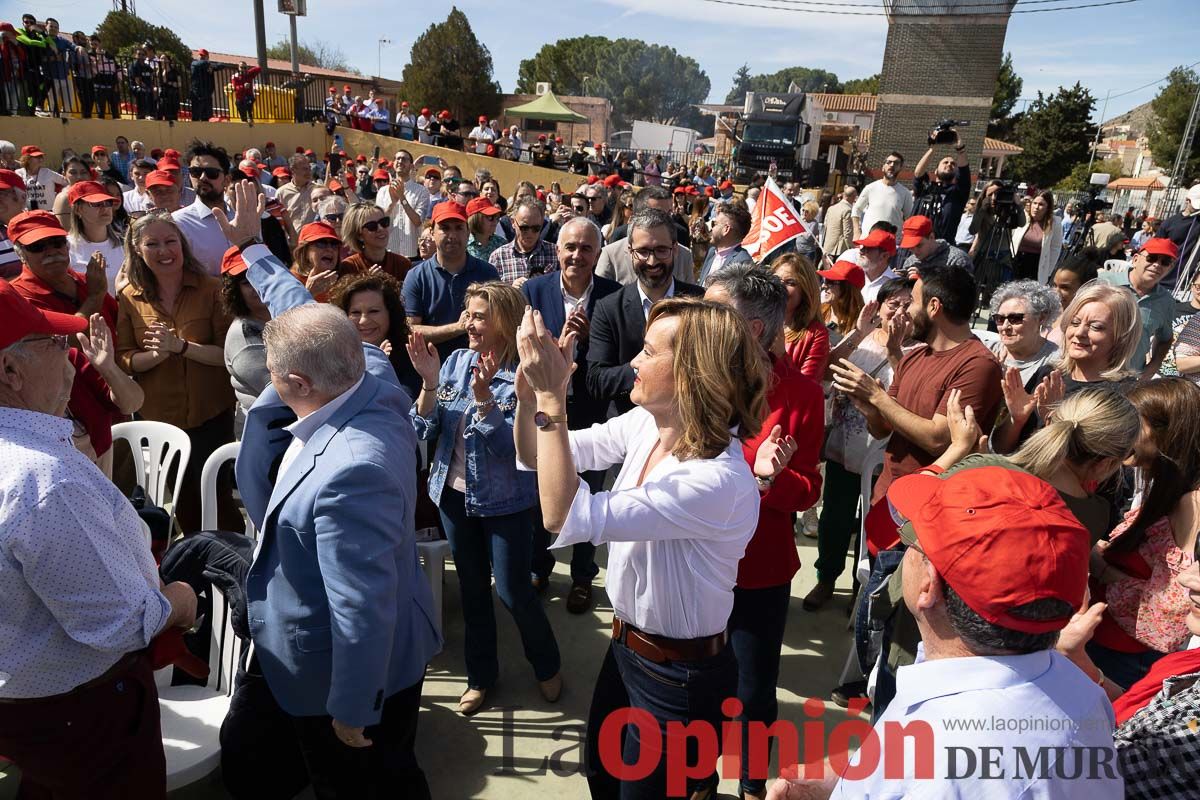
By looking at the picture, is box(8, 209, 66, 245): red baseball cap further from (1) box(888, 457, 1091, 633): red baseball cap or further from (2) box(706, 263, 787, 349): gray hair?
(1) box(888, 457, 1091, 633): red baseball cap

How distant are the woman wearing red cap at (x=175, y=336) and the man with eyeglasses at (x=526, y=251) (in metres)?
2.12

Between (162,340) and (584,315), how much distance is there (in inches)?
84.1

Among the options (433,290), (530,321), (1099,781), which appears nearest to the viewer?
(1099,781)

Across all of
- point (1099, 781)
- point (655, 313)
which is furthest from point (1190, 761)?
point (655, 313)

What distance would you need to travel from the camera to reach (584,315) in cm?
385

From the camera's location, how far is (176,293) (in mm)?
3807

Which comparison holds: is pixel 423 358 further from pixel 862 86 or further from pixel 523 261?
pixel 862 86

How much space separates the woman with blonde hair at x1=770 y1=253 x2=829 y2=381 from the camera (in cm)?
371

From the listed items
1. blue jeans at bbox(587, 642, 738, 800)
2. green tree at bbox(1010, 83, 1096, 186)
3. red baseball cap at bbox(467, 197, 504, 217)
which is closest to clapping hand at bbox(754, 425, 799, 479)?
blue jeans at bbox(587, 642, 738, 800)

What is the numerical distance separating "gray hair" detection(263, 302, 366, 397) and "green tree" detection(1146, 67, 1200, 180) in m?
50.3

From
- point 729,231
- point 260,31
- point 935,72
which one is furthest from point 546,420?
point 935,72

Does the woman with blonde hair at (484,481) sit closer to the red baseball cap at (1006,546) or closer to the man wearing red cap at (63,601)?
the man wearing red cap at (63,601)

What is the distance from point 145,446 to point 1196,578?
407 centimetres

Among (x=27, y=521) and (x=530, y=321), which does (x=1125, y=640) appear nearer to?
(x=530, y=321)
